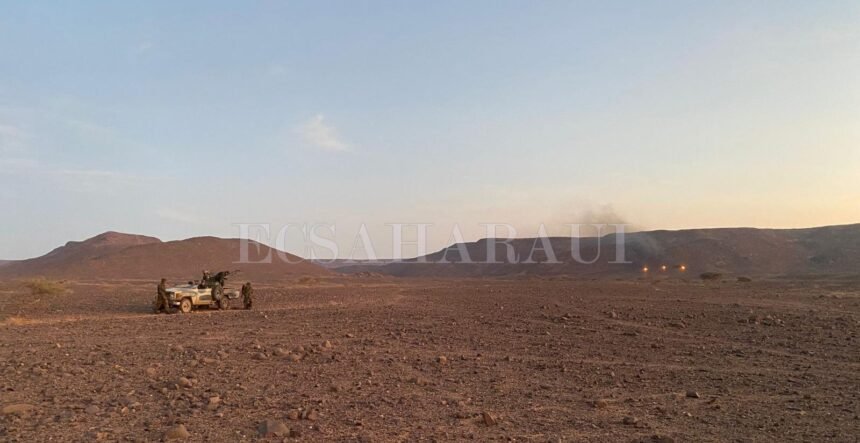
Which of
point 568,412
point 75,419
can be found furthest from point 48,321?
point 568,412

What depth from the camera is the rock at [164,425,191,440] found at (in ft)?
22.0

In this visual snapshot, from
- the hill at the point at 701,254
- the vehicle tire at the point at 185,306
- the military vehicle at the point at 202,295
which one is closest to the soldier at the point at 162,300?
the military vehicle at the point at 202,295

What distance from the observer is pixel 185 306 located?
25.6 m

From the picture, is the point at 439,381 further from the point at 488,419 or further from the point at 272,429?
the point at 272,429

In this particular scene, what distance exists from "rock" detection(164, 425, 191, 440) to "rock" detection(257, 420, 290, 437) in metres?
0.76

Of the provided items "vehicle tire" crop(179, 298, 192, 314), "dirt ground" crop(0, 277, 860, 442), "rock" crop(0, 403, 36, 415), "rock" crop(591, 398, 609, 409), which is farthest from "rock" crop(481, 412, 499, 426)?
"vehicle tire" crop(179, 298, 192, 314)

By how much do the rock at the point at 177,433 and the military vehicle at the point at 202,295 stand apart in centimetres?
1969

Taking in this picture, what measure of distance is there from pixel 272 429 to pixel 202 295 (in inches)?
841

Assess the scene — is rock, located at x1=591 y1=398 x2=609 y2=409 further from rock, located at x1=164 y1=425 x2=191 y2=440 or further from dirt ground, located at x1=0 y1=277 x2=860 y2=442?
rock, located at x1=164 y1=425 x2=191 y2=440

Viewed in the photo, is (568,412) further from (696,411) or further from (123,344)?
(123,344)

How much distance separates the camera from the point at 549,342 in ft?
47.6

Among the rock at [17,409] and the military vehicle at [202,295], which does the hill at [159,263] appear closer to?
the military vehicle at [202,295]

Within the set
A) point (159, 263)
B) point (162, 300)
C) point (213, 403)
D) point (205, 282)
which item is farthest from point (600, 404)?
point (159, 263)

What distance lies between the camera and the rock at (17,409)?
7715 mm
